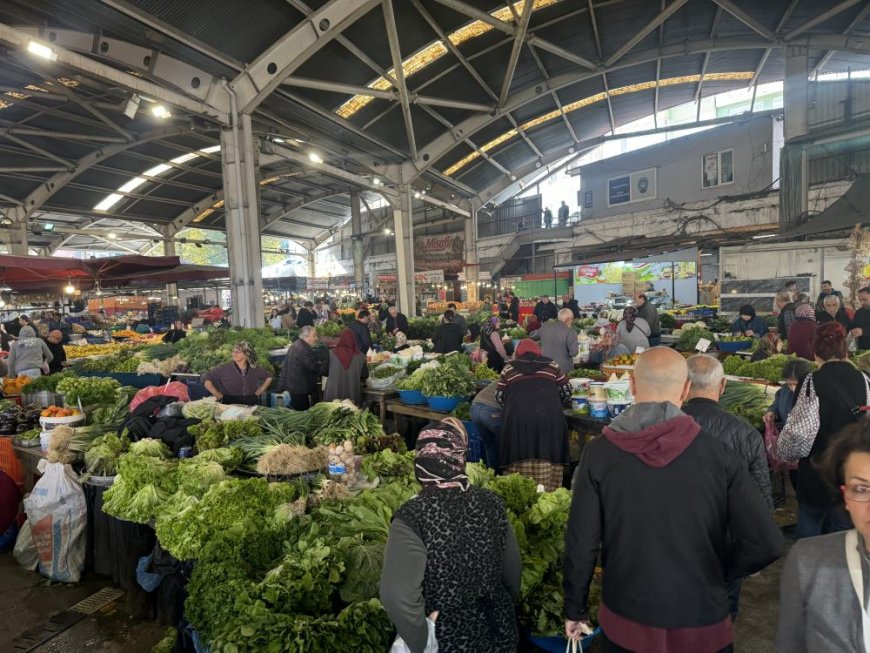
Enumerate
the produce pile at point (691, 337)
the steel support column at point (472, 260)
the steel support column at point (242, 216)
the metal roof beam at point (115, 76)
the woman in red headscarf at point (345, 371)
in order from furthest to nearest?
1. the steel support column at point (472, 260)
2. the steel support column at point (242, 216)
3. the produce pile at point (691, 337)
4. the metal roof beam at point (115, 76)
5. the woman in red headscarf at point (345, 371)

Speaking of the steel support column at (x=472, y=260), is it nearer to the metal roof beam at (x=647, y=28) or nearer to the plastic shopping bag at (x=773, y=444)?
the metal roof beam at (x=647, y=28)

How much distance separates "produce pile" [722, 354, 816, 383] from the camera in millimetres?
5633

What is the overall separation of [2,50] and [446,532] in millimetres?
12941

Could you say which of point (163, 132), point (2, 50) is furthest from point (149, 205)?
point (2, 50)

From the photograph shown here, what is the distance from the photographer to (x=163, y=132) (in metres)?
15.8

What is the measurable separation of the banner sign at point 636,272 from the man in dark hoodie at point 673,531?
16671 millimetres

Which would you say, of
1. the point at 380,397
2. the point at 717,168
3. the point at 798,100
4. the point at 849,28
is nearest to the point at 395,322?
the point at 380,397

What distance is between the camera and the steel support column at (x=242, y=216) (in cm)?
1138

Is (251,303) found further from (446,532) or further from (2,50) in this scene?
(446,532)

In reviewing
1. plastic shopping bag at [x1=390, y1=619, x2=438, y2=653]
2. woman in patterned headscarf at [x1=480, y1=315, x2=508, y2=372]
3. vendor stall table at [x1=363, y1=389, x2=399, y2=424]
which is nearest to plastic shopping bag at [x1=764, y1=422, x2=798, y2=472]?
plastic shopping bag at [x1=390, y1=619, x2=438, y2=653]

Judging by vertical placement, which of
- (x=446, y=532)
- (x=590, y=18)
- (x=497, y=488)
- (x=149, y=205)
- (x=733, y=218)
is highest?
(x=590, y=18)

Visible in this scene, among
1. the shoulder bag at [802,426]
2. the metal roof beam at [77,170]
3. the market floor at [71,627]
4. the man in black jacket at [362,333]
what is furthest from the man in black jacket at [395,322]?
the shoulder bag at [802,426]

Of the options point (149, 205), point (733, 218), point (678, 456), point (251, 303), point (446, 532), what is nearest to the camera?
point (678, 456)

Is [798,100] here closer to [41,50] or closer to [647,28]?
[647,28]
